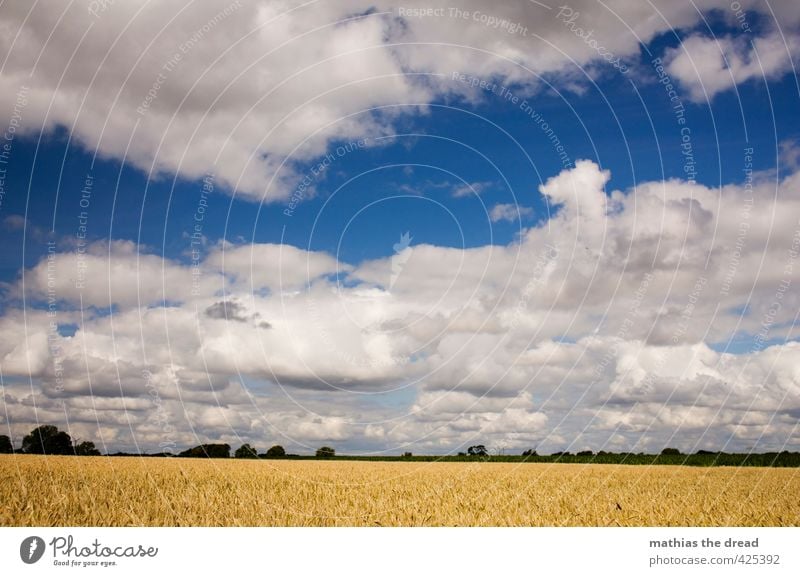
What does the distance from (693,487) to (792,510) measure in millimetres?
8279

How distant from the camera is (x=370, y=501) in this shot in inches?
675
